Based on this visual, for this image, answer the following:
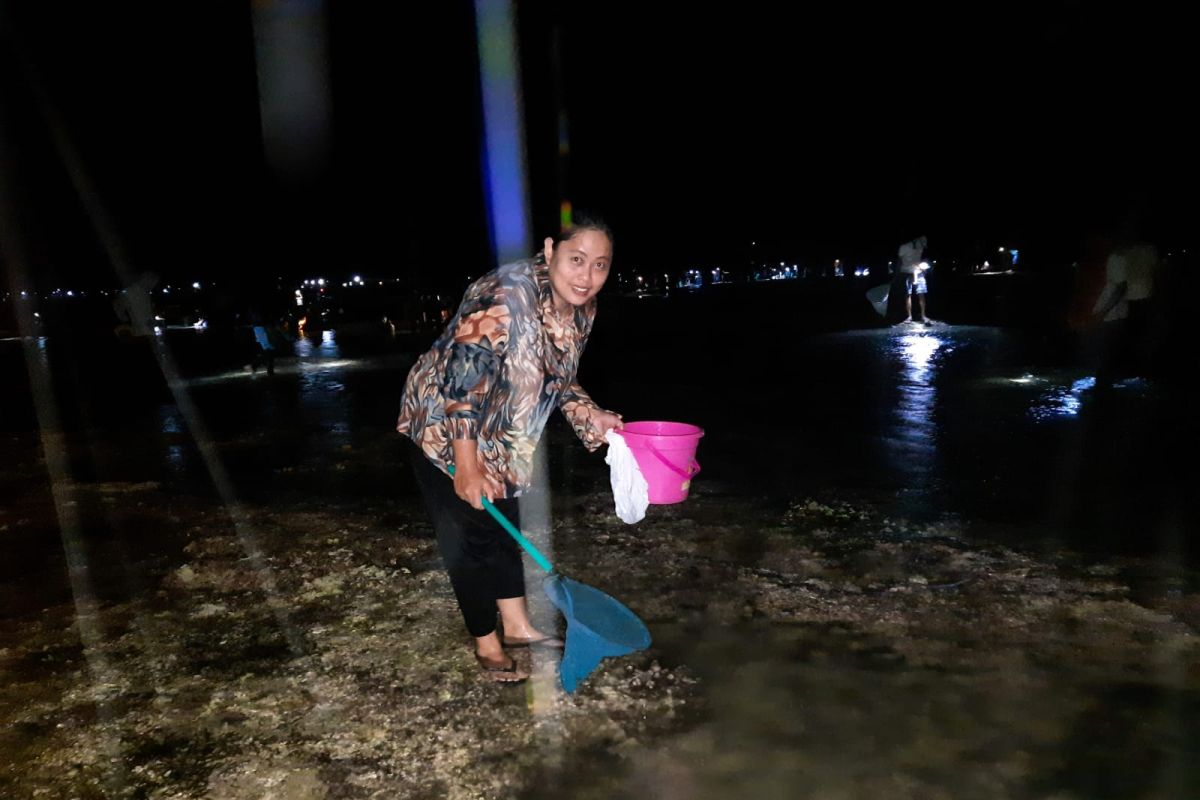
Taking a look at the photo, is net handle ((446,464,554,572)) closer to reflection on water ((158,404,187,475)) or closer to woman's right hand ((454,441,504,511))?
woman's right hand ((454,441,504,511))

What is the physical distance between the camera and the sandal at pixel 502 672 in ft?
9.32

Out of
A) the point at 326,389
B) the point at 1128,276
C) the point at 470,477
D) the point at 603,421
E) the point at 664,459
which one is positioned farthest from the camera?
the point at 326,389

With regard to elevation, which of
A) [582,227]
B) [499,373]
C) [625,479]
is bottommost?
[625,479]

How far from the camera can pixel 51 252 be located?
45312 mm

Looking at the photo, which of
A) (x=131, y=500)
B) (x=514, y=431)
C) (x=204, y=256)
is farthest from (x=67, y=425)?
(x=204, y=256)

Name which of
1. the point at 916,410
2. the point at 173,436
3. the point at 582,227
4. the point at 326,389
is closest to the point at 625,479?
the point at 582,227

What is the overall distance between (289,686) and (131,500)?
3.29 m

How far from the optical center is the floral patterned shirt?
2398 mm

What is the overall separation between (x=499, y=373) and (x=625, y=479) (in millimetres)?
824

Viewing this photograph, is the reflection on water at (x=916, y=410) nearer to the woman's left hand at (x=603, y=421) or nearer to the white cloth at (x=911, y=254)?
the white cloth at (x=911, y=254)

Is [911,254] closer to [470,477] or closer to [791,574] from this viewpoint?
[791,574]

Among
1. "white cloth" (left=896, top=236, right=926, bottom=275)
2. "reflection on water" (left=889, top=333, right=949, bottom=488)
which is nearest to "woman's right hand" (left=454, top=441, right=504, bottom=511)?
"reflection on water" (left=889, top=333, right=949, bottom=488)

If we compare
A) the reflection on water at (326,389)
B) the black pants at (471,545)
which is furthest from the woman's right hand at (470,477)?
the reflection on water at (326,389)

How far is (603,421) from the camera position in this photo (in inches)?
118
